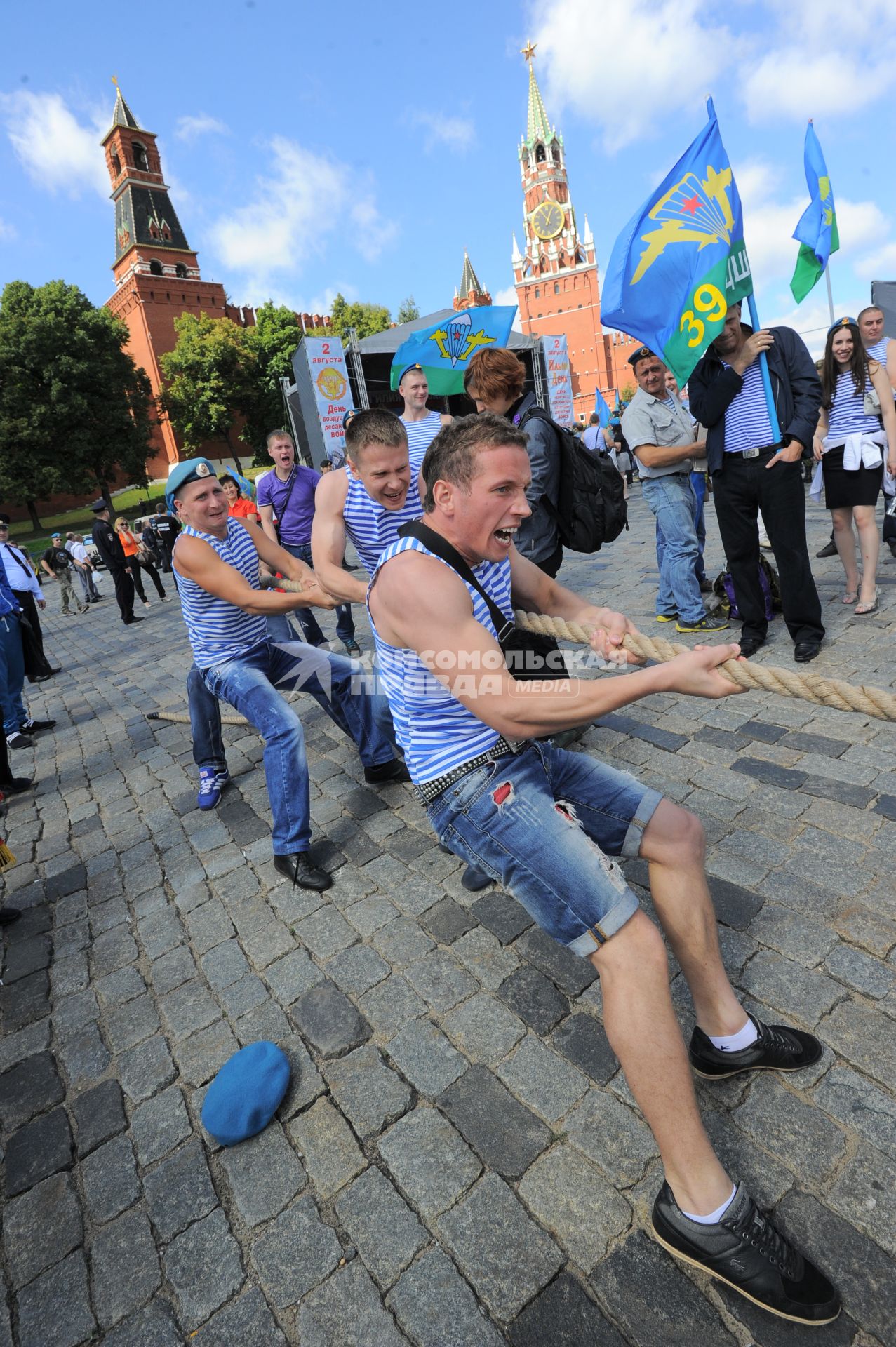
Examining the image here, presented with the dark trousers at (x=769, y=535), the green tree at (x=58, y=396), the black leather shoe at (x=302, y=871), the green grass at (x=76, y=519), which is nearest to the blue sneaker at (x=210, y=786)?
the black leather shoe at (x=302, y=871)

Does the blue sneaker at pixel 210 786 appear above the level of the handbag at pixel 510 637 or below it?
below

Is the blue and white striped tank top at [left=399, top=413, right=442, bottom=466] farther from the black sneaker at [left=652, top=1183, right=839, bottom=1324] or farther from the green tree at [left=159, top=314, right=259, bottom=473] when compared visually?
the green tree at [left=159, top=314, right=259, bottom=473]

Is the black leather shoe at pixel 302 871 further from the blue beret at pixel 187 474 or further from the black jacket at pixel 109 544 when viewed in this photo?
the black jacket at pixel 109 544

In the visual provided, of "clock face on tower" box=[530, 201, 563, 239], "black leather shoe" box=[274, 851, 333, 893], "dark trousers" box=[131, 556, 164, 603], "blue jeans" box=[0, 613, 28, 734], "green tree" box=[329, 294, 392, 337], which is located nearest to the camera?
"black leather shoe" box=[274, 851, 333, 893]

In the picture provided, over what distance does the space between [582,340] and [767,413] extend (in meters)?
91.5

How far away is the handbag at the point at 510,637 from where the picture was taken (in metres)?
2.02

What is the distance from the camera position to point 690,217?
425 centimetres

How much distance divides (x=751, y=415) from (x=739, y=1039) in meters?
4.14

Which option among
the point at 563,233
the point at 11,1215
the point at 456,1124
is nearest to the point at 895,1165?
the point at 456,1124

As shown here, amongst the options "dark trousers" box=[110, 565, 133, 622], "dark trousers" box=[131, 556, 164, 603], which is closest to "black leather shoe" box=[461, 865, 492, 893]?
"dark trousers" box=[110, 565, 133, 622]

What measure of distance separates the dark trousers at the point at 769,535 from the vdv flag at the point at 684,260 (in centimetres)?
100

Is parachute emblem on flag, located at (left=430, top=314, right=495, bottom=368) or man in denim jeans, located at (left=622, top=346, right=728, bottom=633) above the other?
parachute emblem on flag, located at (left=430, top=314, right=495, bottom=368)

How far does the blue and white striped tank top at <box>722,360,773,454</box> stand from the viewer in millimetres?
4566

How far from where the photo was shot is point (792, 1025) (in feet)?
6.93
